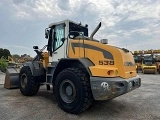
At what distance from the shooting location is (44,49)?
6.82m

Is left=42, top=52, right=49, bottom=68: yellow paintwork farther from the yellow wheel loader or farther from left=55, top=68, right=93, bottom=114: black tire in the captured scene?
the yellow wheel loader

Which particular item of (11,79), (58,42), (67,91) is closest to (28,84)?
(58,42)

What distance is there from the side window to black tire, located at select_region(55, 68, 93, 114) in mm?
1241

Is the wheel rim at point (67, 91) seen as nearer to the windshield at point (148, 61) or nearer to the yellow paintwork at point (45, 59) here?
the yellow paintwork at point (45, 59)

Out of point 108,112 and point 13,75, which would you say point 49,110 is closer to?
point 108,112

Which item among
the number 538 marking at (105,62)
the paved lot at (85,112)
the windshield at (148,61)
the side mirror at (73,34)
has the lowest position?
the paved lot at (85,112)

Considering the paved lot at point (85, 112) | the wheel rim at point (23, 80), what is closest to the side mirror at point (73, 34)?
the paved lot at point (85, 112)

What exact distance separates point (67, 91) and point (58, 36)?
1.94 meters

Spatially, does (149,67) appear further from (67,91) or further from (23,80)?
(67,91)

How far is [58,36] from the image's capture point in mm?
6180

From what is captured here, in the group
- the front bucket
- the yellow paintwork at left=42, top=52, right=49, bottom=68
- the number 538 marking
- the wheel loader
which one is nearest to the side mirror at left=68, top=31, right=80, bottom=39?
the wheel loader

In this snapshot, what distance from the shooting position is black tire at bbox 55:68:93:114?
459 cm

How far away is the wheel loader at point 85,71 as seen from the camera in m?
4.44

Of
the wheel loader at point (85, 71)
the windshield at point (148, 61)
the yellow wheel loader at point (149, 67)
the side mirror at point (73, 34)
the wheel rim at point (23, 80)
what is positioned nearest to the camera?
the wheel loader at point (85, 71)
